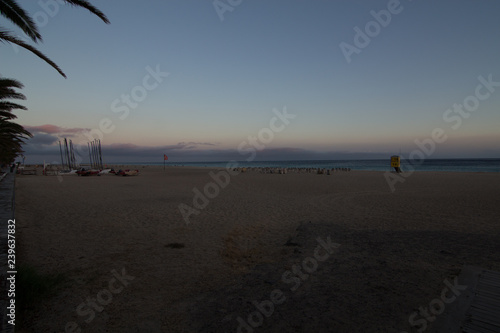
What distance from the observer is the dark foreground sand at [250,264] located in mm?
3766

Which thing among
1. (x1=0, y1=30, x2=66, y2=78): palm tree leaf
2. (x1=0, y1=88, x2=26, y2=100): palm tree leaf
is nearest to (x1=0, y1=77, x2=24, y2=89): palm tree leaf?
(x1=0, y1=88, x2=26, y2=100): palm tree leaf

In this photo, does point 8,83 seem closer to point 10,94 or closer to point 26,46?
point 10,94

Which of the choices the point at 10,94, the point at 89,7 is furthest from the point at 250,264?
the point at 10,94

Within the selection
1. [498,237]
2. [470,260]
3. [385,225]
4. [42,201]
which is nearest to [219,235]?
[385,225]

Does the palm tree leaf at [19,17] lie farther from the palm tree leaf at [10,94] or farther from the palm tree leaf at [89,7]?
the palm tree leaf at [10,94]

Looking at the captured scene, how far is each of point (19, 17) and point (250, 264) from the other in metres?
7.47

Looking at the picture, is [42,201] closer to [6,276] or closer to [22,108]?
[22,108]

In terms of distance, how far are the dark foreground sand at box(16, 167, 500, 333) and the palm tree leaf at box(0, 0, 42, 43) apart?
17.2 feet

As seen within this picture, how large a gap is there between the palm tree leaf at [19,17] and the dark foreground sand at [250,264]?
5248 mm

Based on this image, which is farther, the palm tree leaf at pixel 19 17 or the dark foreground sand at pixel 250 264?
the palm tree leaf at pixel 19 17

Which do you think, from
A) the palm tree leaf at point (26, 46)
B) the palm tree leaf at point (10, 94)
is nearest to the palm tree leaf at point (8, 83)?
the palm tree leaf at point (10, 94)

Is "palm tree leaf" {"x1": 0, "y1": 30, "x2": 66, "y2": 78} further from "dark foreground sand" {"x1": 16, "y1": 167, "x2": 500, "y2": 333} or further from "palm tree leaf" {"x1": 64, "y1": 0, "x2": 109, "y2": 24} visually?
"dark foreground sand" {"x1": 16, "y1": 167, "x2": 500, "y2": 333}

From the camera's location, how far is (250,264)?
580 centimetres

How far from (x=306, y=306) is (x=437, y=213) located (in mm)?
9033
